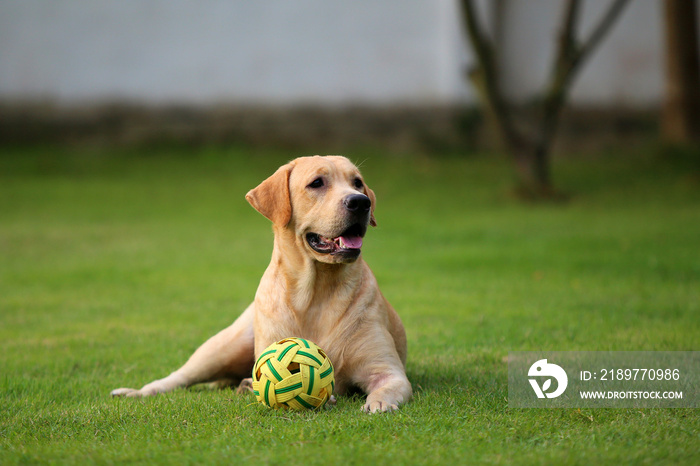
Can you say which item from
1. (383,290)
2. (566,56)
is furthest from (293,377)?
(566,56)

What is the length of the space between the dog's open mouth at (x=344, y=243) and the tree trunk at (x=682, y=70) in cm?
1851

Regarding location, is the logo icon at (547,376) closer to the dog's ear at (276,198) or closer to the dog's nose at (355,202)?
the dog's nose at (355,202)

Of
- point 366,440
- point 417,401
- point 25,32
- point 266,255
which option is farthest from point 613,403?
point 25,32

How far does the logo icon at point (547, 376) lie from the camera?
486 cm

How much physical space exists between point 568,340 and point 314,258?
285cm

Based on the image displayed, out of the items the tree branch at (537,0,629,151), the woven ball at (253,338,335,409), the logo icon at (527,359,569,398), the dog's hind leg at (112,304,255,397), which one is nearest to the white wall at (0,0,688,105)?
the tree branch at (537,0,629,151)

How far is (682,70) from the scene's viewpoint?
2050 cm

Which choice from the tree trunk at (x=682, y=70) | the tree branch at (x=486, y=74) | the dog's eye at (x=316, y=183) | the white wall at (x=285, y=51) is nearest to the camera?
the dog's eye at (x=316, y=183)

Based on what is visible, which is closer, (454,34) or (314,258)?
(314,258)

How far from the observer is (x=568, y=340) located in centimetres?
666

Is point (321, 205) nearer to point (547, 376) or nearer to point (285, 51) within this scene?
point (547, 376)

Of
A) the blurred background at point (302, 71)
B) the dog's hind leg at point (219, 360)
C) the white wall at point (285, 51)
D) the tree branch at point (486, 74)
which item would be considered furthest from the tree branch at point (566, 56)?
the dog's hind leg at point (219, 360)

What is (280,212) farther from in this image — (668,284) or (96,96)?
(96,96)

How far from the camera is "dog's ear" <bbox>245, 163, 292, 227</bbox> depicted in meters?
5.14
